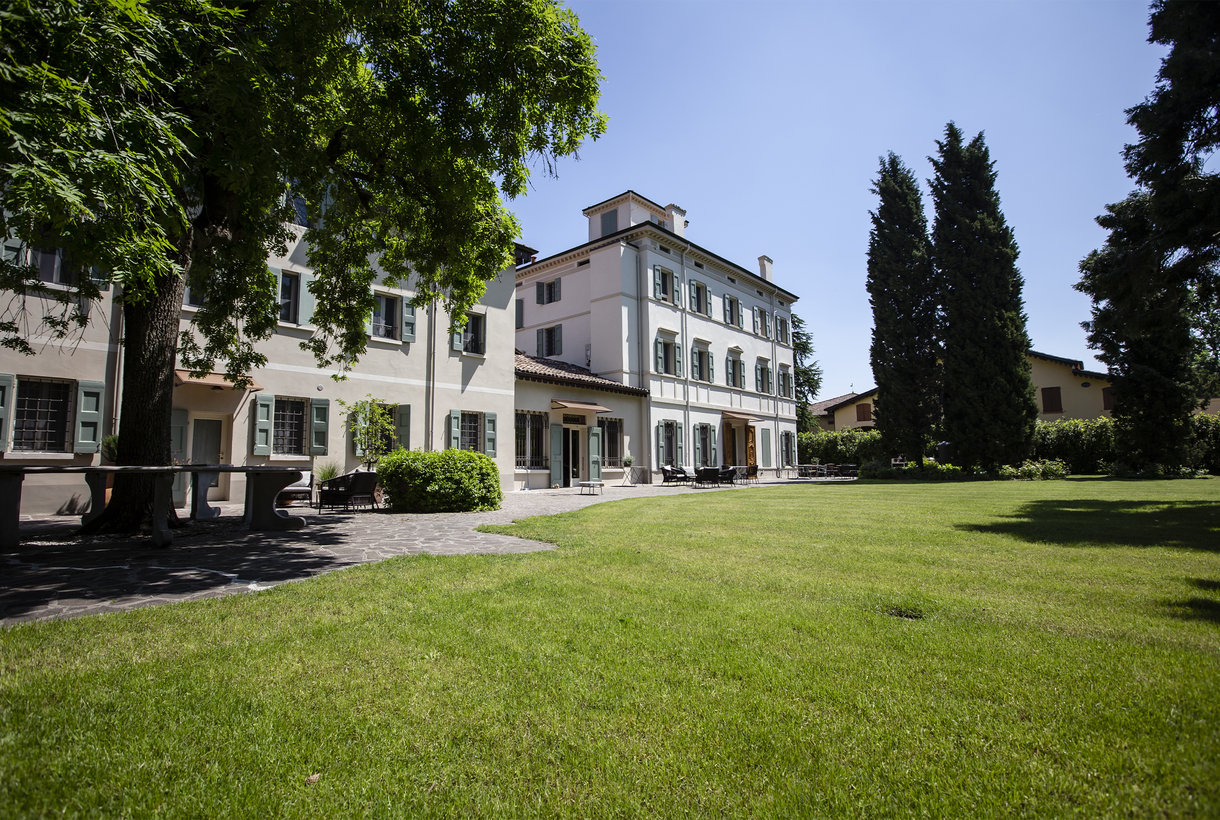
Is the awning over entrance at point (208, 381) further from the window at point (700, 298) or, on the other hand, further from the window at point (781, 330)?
the window at point (781, 330)

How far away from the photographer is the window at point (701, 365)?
88.3 feet

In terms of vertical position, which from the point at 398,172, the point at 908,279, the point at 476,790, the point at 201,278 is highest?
the point at 908,279

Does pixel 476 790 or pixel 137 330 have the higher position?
pixel 137 330

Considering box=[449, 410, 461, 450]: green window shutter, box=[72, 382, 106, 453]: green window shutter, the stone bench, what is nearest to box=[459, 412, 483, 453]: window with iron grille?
box=[449, 410, 461, 450]: green window shutter

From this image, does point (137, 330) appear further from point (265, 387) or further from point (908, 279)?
point (908, 279)

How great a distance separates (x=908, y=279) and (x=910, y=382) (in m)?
4.91

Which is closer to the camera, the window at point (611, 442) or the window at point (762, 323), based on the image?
the window at point (611, 442)

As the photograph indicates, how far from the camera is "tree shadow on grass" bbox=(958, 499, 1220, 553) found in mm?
7164

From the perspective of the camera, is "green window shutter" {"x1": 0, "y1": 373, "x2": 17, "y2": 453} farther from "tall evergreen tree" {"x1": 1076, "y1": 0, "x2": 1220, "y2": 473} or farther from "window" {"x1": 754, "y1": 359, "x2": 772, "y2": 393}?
"window" {"x1": 754, "y1": 359, "x2": 772, "y2": 393}

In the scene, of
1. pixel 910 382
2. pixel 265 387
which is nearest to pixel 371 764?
pixel 265 387

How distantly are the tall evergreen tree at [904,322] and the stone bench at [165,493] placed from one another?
84.0 feet

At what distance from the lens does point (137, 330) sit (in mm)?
8078

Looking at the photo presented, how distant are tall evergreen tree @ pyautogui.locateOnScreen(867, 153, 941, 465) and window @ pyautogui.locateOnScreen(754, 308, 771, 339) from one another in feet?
19.1

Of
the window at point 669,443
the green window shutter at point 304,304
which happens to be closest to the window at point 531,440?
the window at point 669,443
